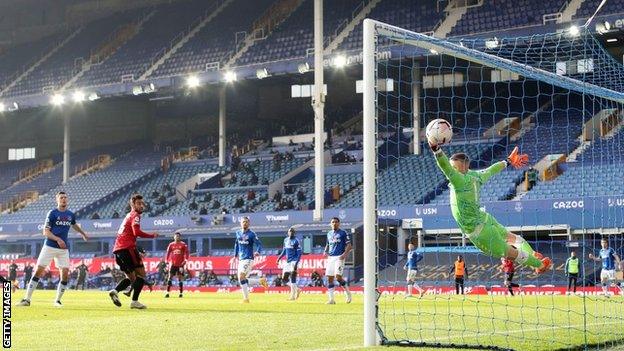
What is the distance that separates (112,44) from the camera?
186 ft

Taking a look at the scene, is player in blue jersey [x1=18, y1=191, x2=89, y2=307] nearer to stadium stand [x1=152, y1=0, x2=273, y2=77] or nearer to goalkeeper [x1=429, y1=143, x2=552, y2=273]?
goalkeeper [x1=429, y1=143, x2=552, y2=273]

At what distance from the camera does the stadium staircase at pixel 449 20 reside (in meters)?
42.3

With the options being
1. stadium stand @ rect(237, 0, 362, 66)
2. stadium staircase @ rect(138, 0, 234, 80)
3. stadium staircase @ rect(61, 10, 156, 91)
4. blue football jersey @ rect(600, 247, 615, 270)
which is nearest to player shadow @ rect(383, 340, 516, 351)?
blue football jersey @ rect(600, 247, 615, 270)

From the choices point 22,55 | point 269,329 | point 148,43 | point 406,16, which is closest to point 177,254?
point 269,329

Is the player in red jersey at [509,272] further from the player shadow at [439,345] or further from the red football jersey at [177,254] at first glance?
the player shadow at [439,345]

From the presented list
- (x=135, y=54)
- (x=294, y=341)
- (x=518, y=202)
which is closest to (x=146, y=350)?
(x=294, y=341)

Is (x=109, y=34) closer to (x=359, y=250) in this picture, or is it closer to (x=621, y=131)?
(x=359, y=250)

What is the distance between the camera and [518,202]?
3472 centimetres

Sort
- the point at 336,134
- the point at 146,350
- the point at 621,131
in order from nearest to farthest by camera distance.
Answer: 1. the point at 146,350
2. the point at 621,131
3. the point at 336,134

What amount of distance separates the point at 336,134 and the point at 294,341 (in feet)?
124

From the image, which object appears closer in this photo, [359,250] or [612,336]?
[612,336]

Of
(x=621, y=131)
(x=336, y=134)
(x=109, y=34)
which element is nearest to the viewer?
(x=621, y=131)

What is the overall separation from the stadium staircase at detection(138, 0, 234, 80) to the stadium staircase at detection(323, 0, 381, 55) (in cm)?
991

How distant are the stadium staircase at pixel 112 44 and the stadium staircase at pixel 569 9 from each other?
26.4 meters
